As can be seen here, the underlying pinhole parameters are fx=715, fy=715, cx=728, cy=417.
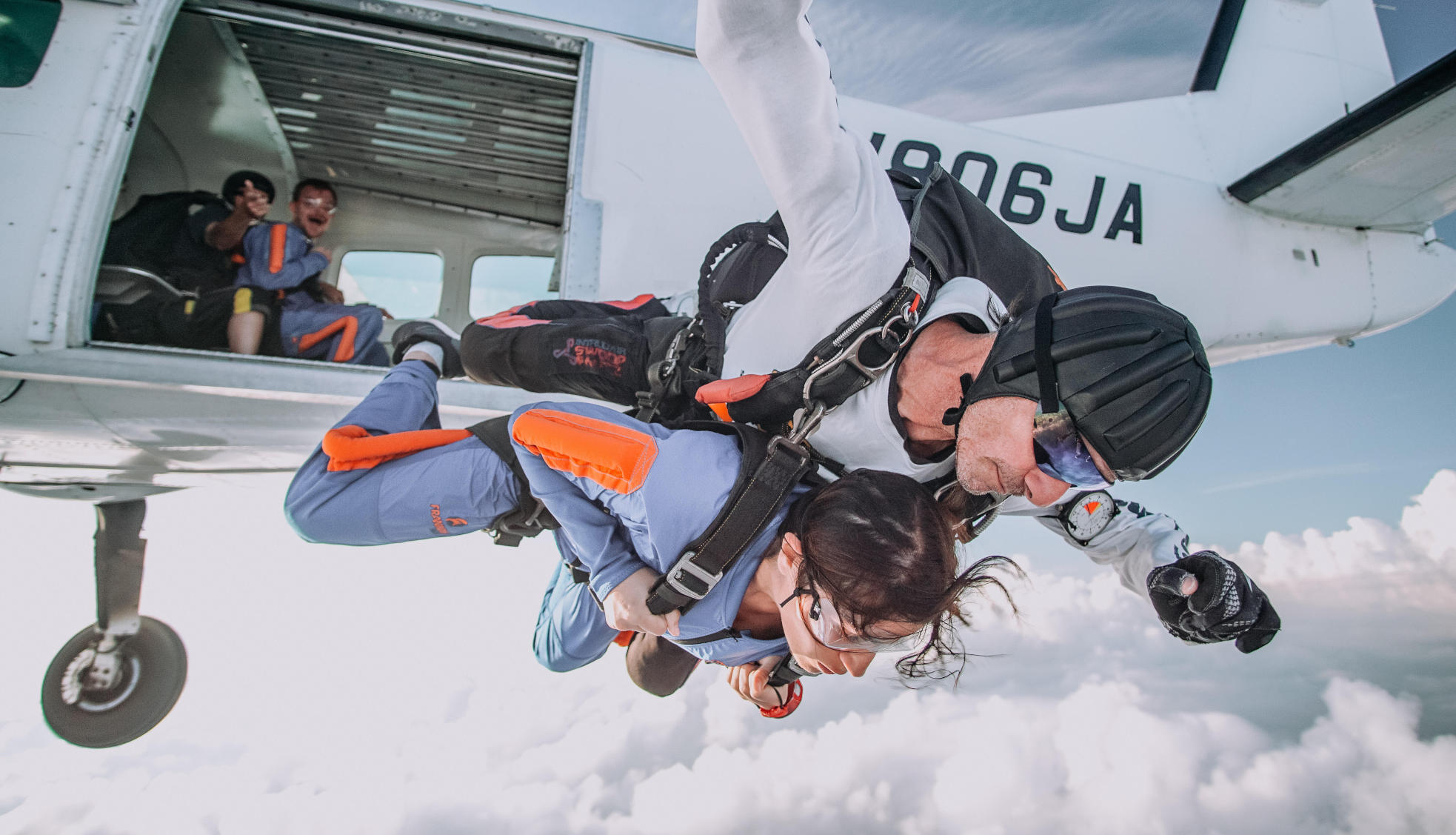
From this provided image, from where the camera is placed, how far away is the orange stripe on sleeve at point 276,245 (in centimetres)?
342

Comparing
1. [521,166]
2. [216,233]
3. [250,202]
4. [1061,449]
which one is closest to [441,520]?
[1061,449]

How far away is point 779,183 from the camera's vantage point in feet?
4.40

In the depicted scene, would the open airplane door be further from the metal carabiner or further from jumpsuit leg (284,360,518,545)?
the metal carabiner

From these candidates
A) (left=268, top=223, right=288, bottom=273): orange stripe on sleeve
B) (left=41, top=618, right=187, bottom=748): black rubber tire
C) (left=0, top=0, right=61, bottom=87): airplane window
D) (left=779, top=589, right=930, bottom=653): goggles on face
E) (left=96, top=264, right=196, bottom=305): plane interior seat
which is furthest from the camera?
(left=41, top=618, right=187, bottom=748): black rubber tire

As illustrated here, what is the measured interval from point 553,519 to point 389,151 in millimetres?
3869

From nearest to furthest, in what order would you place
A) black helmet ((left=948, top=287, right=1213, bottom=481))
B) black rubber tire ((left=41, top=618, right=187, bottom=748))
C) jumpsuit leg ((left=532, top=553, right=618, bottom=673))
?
1. black helmet ((left=948, top=287, right=1213, bottom=481))
2. jumpsuit leg ((left=532, top=553, right=618, bottom=673))
3. black rubber tire ((left=41, top=618, right=187, bottom=748))

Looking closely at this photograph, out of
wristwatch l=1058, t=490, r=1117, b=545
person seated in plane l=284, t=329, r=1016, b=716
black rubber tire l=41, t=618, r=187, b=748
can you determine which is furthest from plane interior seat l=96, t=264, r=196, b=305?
wristwatch l=1058, t=490, r=1117, b=545

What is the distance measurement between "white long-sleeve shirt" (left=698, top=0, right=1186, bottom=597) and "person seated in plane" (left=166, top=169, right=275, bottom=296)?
2.95 m

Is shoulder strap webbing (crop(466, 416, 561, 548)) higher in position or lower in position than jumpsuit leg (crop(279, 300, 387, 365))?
lower

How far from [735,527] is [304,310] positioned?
2.74 meters

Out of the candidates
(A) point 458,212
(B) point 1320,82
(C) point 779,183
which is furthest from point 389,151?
(B) point 1320,82

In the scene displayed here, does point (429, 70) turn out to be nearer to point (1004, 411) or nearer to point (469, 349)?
point (469, 349)

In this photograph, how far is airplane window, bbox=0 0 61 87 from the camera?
2633 millimetres

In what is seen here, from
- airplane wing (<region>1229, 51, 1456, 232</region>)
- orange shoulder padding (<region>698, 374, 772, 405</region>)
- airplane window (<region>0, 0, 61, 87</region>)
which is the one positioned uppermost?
airplane wing (<region>1229, 51, 1456, 232</region>)
